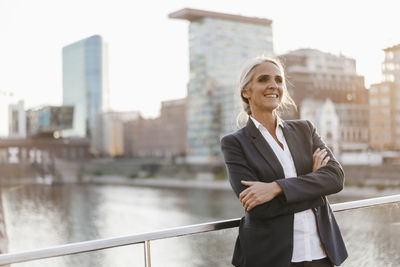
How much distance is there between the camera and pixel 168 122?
229ft

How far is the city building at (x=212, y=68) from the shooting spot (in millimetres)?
61281

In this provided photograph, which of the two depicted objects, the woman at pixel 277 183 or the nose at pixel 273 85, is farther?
the nose at pixel 273 85

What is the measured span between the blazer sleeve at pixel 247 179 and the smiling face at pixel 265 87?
0.15m

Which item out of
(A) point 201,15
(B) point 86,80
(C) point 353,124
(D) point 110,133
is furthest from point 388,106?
(B) point 86,80

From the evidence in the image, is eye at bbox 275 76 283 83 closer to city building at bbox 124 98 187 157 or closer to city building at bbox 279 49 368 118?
city building at bbox 279 49 368 118

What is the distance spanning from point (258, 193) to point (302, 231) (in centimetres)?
18

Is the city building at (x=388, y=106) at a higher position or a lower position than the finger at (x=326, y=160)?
higher

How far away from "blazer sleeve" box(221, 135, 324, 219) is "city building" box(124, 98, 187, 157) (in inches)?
2531

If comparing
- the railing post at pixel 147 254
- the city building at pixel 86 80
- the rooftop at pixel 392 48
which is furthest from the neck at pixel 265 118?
the city building at pixel 86 80

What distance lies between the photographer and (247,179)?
1.47 meters

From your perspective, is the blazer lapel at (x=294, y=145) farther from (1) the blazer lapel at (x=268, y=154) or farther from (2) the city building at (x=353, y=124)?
(2) the city building at (x=353, y=124)

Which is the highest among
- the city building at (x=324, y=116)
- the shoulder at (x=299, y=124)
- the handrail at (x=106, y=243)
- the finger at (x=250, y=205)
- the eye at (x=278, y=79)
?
the city building at (x=324, y=116)

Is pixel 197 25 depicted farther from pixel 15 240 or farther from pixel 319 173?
pixel 319 173

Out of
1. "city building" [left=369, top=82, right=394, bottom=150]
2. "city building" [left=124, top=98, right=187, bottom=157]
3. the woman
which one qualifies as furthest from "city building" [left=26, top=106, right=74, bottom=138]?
the woman
